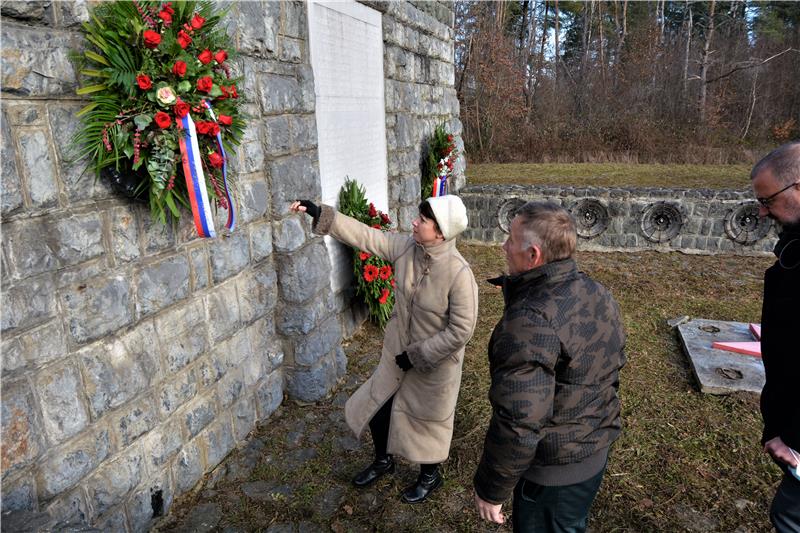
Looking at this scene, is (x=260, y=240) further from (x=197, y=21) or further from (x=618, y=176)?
(x=618, y=176)

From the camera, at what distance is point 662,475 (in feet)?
11.6

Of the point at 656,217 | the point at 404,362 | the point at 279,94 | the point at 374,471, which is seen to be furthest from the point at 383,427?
the point at 656,217

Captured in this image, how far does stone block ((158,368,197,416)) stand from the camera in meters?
3.01

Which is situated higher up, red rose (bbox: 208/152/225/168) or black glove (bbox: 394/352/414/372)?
red rose (bbox: 208/152/225/168)

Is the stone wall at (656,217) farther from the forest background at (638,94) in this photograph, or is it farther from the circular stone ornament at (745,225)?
the forest background at (638,94)

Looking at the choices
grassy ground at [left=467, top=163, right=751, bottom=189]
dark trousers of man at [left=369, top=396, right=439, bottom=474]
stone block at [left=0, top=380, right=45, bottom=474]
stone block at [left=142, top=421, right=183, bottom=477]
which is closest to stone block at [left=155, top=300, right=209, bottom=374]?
stone block at [left=142, top=421, right=183, bottom=477]

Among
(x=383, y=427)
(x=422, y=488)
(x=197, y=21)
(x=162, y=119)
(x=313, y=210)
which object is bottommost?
(x=422, y=488)

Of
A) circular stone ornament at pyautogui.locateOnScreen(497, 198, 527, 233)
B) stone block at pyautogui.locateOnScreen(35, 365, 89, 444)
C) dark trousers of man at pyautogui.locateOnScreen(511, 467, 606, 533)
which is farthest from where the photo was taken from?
circular stone ornament at pyautogui.locateOnScreen(497, 198, 527, 233)

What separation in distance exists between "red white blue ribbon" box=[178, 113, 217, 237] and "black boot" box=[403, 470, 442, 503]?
1.91 m

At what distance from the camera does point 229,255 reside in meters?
3.50

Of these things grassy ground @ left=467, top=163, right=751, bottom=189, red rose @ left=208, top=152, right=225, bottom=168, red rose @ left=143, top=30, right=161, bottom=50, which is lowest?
grassy ground @ left=467, top=163, right=751, bottom=189

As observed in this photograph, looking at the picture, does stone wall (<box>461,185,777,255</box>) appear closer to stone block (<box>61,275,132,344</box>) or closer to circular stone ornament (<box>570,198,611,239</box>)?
circular stone ornament (<box>570,198,611,239</box>)

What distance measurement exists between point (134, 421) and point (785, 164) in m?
3.21

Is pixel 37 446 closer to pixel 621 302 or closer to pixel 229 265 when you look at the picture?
pixel 229 265
